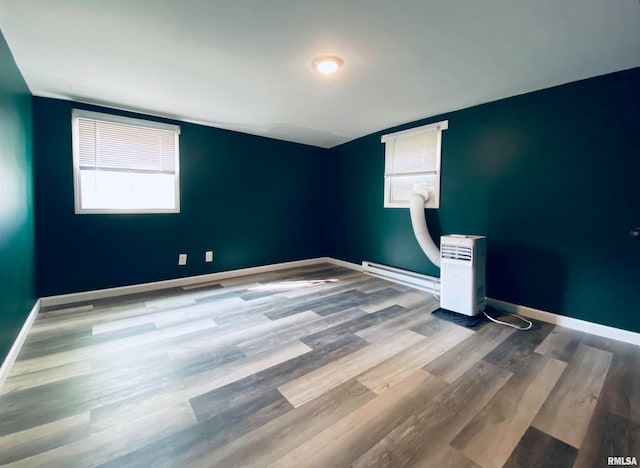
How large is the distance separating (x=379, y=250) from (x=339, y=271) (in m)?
0.76

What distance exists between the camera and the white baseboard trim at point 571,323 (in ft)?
7.19

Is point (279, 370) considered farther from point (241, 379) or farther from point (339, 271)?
point (339, 271)

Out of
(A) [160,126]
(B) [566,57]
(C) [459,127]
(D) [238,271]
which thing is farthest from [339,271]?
(B) [566,57]

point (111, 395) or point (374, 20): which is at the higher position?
point (374, 20)

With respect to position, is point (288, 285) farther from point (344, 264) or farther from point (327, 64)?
point (327, 64)

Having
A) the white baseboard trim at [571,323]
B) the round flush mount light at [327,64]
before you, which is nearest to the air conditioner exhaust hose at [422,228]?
the white baseboard trim at [571,323]

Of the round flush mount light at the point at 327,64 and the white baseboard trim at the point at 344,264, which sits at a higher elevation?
the round flush mount light at the point at 327,64

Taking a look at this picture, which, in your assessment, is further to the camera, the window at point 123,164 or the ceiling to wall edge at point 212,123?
the window at point 123,164

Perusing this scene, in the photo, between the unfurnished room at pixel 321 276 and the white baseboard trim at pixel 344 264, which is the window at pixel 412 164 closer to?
the unfurnished room at pixel 321 276

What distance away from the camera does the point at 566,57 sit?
1988mm

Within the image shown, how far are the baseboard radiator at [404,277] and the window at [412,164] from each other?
0.90 metres

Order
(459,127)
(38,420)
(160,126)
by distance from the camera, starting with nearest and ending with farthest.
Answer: (38,420) < (459,127) < (160,126)

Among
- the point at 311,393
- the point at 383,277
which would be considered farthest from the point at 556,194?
the point at 311,393

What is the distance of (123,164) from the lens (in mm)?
3176
